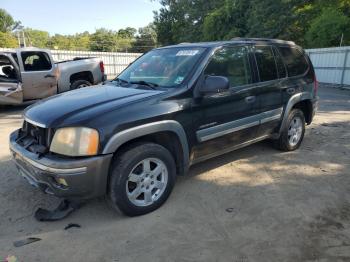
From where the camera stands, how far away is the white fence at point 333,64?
15.7 metres

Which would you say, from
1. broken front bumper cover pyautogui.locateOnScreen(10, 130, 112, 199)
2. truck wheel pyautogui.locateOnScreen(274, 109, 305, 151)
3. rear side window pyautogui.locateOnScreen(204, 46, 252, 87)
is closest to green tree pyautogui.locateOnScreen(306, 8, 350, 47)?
truck wheel pyautogui.locateOnScreen(274, 109, 305, 151)

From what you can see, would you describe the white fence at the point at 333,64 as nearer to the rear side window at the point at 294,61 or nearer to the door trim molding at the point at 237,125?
the rear side window at the point at 294,61

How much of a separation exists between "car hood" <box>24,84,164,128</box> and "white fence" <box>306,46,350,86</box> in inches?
571

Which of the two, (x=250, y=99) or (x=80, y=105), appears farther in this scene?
(x=250, y=99)

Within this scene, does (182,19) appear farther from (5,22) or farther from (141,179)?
(5,22)

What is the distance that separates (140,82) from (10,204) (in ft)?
7.01

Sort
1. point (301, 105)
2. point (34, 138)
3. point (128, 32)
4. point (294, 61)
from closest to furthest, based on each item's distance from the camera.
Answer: point (34, 138) < point (294, 61) < point (301, 105) < point (128, 32)

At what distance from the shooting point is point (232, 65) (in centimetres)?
456

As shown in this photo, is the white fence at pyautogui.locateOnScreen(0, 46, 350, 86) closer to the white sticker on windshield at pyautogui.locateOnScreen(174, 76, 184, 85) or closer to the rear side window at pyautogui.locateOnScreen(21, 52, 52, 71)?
the rear side window at pyautogui.locateOnScreen(21, 52, 52, 71)

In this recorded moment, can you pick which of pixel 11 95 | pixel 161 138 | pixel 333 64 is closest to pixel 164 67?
pixel 161 138

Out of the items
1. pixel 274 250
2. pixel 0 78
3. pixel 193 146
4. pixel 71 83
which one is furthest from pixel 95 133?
pixel 71 83

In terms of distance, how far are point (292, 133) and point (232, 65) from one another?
192cm

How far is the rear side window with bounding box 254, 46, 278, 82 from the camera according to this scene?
4.91m

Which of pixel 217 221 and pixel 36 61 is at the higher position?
pixel 36 61
